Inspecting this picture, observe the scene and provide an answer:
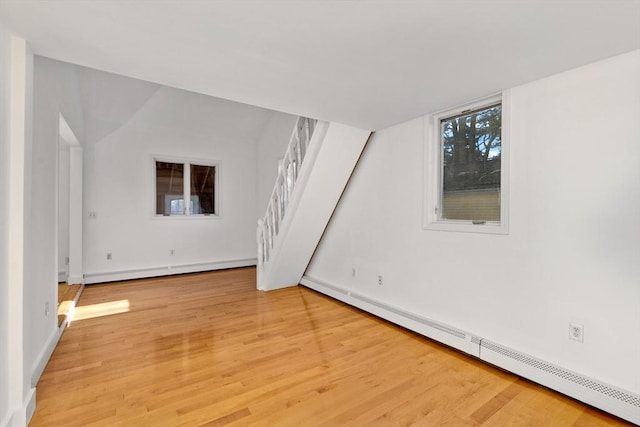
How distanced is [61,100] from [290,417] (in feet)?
11.6

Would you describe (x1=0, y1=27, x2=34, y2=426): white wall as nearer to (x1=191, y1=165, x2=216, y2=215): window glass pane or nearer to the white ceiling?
the white ceiling

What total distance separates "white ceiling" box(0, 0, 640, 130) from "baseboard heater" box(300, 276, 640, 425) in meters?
1.96

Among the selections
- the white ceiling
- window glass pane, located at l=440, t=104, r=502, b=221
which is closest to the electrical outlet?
window glass pane, located at l=440, t=104, r=502, b=221

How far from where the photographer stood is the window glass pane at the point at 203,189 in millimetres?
5809

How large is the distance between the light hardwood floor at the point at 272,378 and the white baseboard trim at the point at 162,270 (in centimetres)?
160

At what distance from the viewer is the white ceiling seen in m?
1.38

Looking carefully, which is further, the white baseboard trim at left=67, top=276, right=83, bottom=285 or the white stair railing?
the white baseboard trim at left=67, top=276, right=83, bottom=285

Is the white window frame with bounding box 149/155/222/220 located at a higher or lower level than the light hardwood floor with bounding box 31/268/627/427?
higher

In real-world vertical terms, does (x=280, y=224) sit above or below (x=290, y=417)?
above

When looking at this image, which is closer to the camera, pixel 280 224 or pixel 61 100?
pixel 61 100

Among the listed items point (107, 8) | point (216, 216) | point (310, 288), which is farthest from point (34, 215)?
point (216, 216)

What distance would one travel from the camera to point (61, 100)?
2.98m

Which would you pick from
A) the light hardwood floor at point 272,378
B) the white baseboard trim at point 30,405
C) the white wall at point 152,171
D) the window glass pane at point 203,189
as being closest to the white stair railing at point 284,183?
the light hardwood floor at point 272,378

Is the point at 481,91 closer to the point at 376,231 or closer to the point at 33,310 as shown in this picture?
the point at 376,231
